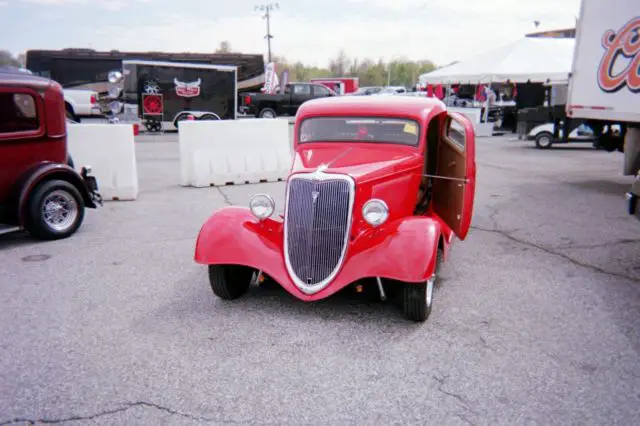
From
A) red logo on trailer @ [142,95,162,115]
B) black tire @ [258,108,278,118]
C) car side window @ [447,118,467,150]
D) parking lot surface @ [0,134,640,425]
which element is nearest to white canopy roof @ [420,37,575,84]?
black tire @ [258,108,278,118]

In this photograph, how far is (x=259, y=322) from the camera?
4.42 m

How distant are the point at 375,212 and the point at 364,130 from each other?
1387mm

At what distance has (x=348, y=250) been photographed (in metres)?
4.47

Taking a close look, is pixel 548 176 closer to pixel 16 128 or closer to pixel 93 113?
pixel 16 128

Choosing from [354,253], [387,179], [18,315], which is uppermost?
[387,179]

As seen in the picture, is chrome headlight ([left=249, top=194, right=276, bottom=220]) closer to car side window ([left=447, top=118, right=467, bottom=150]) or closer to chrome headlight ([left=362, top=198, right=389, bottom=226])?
chrome headlight ([left=362, top=198, right=389, bottom=226])

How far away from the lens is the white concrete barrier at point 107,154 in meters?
8.97

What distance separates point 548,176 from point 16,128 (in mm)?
10493

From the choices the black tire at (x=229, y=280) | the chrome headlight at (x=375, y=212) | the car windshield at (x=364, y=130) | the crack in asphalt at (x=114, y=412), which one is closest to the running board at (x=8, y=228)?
the black tire at (x=229, y=280)

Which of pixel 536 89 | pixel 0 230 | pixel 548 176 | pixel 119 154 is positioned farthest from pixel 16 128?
pixel 536 89

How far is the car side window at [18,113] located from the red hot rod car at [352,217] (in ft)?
10.9

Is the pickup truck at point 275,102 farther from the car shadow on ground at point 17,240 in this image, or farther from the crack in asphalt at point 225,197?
the car shadow on ground at point 17,240

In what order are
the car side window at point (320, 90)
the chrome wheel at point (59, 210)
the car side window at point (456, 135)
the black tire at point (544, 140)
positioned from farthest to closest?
1. the car side window at point (320, 90)
2. the black tire at point (544, 140)
3. the chrome wheel at point (59, 210)
4. the car side window at point (456, 135)

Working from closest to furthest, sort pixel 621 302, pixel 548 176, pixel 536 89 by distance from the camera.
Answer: pixel 621 302 → pixel 548 176 → pixel 536 89
